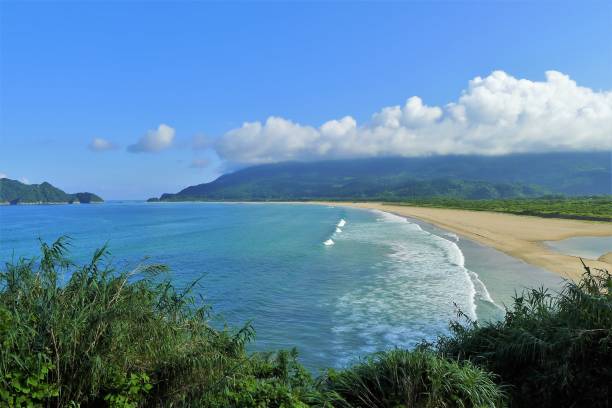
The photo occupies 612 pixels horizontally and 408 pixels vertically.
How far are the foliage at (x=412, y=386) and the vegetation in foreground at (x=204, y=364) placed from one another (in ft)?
A: 0.07

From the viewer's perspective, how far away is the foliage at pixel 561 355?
693 cm

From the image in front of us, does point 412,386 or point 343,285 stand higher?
point 412,386

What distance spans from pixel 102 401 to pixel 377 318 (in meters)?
13.6

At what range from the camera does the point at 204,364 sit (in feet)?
24.7

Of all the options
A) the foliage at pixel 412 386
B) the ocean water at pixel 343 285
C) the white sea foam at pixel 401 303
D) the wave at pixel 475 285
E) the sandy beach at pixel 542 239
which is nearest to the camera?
the foliage at pixel 412 386

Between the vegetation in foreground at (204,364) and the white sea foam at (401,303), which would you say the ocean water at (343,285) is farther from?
the vegetation in foreground at (204,364)

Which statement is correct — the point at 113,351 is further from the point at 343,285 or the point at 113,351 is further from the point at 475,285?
the point at 475,285

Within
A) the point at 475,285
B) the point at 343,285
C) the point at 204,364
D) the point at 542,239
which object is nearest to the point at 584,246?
the point at 542,239

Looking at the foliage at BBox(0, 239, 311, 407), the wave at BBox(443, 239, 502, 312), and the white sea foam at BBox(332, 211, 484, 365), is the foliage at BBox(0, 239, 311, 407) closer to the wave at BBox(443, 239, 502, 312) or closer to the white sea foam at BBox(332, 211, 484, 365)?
the white sea foam at BBox(332, 211, 484, 365)

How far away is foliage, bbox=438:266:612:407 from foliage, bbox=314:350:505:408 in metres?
0.90

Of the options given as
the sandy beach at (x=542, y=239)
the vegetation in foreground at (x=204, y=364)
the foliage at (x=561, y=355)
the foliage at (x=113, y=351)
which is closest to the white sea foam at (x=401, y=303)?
the foliage at (x=561, y=355)

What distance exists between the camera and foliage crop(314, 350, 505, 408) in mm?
6273

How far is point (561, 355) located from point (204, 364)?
6.31 meters

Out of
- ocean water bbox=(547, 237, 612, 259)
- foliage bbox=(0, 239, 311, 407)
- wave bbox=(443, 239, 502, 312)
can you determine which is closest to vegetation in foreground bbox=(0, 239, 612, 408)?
foliage bbox=(0, 239, 311, 407)
